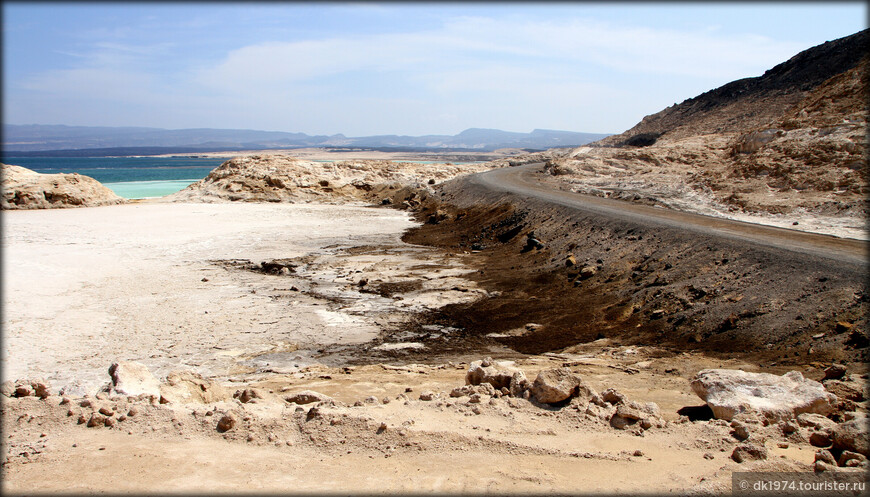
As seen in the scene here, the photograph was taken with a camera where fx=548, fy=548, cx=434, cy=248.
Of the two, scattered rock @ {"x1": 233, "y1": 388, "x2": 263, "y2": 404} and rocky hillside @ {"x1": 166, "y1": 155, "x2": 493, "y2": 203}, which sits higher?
rocky hillside @ {"x1": 166, "y1": 155, "x2": 493, "y2": 203}

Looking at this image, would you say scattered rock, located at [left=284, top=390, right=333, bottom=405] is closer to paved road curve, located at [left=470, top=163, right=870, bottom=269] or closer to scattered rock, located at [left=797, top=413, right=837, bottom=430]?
scattered rock, located at [left=797, top=413, right=837, bottom=430]

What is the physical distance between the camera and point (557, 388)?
5.42 meters

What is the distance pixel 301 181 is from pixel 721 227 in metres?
28.7

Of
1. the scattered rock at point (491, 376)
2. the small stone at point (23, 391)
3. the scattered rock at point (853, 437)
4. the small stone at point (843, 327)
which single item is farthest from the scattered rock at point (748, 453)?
the small stone at point (23, 391)

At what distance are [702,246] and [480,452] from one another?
9.56m

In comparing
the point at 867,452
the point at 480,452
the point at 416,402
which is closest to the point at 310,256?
the point at 416,402

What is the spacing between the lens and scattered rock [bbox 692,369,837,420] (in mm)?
5113

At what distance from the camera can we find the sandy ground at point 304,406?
4199 millimetres

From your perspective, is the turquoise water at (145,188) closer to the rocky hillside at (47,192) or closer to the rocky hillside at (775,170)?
the rocky hillside at (47,192)

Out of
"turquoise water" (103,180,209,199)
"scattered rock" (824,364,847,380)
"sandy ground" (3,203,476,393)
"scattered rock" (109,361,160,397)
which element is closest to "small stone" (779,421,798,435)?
"scattered rock" (824,364,847,380)

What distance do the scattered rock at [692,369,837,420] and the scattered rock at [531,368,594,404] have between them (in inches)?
47.1

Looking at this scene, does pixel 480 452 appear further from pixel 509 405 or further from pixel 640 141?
pixel 640 141

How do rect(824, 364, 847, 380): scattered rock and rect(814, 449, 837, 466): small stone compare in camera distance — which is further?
rect(824, 364, 847, 380): scattered rock

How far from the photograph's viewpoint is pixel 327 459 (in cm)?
445
